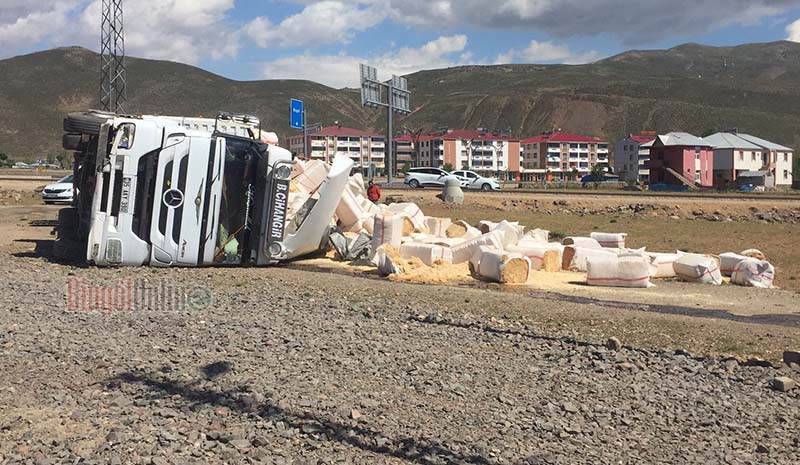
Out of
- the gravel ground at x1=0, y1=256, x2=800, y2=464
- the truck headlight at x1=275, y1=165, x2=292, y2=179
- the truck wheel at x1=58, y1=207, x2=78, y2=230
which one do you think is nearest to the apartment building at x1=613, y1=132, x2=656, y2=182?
the truck wheel at x1=58, y1=207, x2=78, y2=230

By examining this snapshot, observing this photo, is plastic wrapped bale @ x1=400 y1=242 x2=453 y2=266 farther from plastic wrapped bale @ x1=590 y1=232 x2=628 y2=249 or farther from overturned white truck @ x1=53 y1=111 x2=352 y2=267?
plastic wrapped bale @ x1=590 y1=232 x2=628 y2=249

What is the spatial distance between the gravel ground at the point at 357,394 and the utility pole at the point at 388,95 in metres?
38.3

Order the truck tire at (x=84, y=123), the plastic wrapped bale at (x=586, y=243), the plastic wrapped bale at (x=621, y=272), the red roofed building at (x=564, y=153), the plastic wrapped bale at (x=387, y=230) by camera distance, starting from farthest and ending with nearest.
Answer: the red roofed building at (x=564, y=153)
the plastic wrapped bale at (x=586, y=243)
the plastic wrapped bale at (x=387, y=230)
the truck tire at (x=84, y=123)
the plastic wrapped bale at (x=621, y=272)

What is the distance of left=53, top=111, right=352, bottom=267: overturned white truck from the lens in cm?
1338

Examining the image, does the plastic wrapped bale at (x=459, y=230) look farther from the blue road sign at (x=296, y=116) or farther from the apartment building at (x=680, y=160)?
the apartment building at (x=680, y=160)

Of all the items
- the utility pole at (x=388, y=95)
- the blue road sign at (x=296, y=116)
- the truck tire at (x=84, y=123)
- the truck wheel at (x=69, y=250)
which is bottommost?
the truck wheel at (x=69, y=250)

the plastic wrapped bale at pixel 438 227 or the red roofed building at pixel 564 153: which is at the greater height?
the red roofed building at pixel 564 153

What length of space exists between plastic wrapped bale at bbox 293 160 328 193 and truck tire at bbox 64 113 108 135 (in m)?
4.21

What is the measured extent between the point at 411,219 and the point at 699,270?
21.8ft

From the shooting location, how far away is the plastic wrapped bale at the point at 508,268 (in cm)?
1402

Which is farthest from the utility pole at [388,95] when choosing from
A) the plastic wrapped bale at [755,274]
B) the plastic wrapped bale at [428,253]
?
the plastic wrapped bale at [755,274]

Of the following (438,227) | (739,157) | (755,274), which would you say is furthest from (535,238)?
(739,157)

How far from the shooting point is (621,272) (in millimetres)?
13914

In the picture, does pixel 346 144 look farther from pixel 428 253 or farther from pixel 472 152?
pixel 428 253
